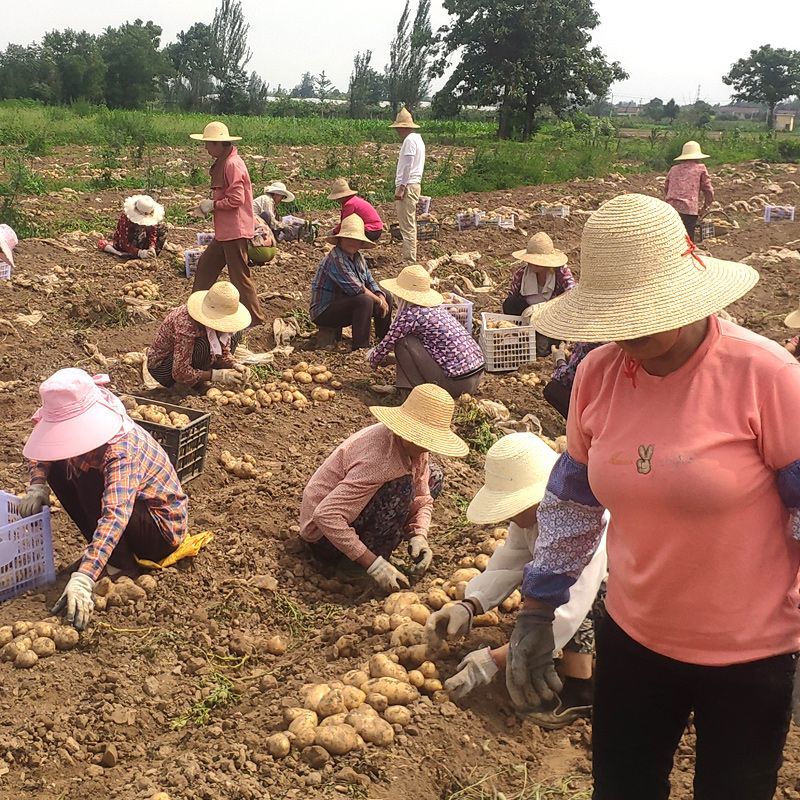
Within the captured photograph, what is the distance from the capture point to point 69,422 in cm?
334

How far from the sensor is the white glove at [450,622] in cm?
309

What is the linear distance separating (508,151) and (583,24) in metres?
12.5

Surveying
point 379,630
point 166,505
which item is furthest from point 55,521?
point 379,630

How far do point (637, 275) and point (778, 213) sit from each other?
40.0ft

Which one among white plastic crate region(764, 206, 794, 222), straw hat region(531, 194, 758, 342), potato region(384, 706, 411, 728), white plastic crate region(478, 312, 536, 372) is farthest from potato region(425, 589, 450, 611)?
white plastic crate region(764, 206, 794, 222)

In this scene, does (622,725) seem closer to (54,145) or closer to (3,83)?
(54,145)

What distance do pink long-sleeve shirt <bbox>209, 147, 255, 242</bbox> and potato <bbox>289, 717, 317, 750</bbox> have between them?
4770mm

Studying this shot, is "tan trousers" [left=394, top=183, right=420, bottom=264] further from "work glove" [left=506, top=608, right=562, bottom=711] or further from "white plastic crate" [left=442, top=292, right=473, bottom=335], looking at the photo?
"work glove" [left=506, top=608, right=562, bottom=711]

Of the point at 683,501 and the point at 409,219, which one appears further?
the point at 409,219

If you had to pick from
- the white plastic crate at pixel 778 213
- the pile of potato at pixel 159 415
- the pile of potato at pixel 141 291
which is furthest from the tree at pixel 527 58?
the pile of potato at pixel 159 415

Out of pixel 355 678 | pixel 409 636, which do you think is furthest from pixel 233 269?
pixel 355 678

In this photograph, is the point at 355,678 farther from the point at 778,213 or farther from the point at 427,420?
the point at 778,213

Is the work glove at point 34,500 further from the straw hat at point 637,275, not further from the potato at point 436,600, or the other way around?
the straw hat at point 637,275

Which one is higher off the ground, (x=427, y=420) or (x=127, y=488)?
(x=427, y=420)
